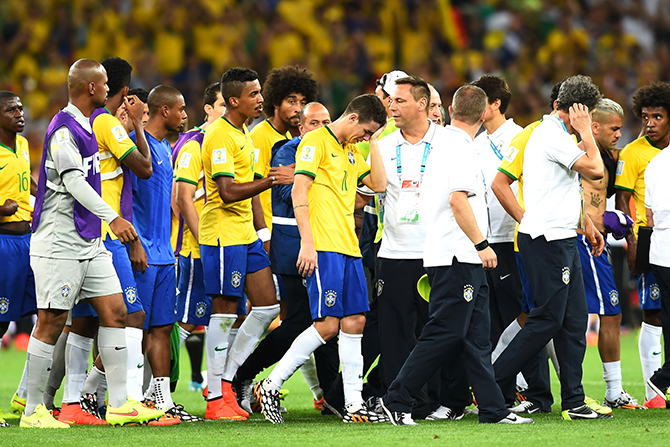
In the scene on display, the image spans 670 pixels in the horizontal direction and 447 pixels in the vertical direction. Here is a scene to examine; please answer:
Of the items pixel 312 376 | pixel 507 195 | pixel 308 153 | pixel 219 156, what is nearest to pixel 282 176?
pixel 308 153

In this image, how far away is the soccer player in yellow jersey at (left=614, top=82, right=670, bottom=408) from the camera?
24.1ft

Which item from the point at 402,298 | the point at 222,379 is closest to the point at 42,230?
the point at 222,379

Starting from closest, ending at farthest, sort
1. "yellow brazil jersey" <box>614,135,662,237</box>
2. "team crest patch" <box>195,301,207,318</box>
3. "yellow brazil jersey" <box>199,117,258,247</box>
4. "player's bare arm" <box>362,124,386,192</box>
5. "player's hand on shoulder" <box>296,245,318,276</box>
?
"player's hand on shoulder" <box>296,245,318,276</box> < "player's bare arm" <box>362,124,386,192</box> < "yellow brazil jersey" <box>199,117,258,247</box> < "team crest patch" <box>195,301,207,318</box> < "yellow brazil jersey" <box>614,135,662,237</box>

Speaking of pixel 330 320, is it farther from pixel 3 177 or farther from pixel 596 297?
pixel 3 177

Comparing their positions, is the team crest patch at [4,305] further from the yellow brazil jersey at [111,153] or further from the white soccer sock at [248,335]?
the white soccer sock at [248,335]

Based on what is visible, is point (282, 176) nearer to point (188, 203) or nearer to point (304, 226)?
point (304, 226)

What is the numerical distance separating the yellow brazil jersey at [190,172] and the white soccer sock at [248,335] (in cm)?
78

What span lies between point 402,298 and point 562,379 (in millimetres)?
1219

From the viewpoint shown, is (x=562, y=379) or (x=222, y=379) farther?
(x=222, y=379)

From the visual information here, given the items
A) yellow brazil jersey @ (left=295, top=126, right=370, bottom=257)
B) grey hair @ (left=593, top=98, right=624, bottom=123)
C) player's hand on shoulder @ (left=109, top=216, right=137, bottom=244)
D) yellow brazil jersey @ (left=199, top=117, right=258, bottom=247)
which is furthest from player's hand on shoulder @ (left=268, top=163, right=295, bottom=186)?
grey hair @ (left=593, top=98, right=624, bottom=123)

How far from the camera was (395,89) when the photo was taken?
248 inches

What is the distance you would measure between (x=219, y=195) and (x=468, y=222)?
6.52ft

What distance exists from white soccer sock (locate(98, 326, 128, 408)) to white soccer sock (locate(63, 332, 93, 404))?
14.9 inches

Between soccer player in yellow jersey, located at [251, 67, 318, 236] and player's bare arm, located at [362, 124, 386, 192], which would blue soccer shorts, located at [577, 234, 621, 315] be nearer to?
player's bare arm, located at [362, 124, 386, 192]
